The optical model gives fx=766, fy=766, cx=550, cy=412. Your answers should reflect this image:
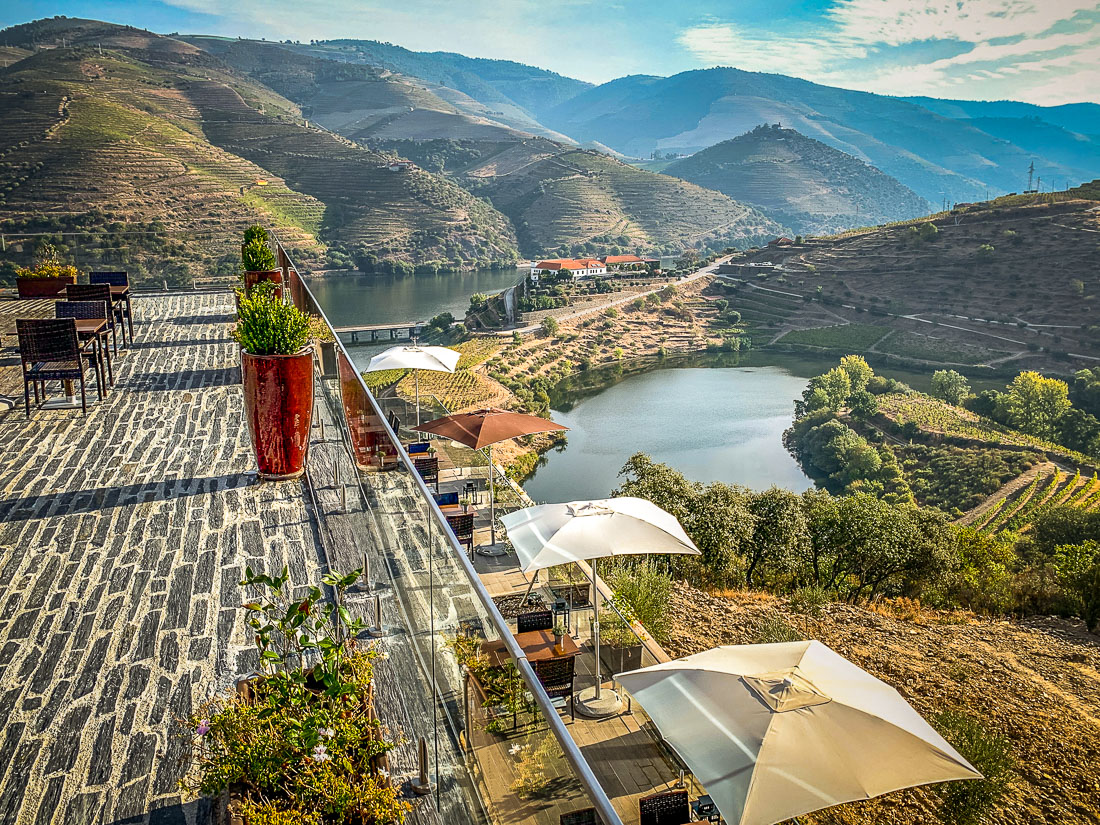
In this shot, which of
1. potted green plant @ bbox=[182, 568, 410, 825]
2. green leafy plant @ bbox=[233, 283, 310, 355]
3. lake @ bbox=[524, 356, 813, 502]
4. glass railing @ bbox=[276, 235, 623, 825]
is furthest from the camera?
lake @ bbox=[524, 356, 813, 502]

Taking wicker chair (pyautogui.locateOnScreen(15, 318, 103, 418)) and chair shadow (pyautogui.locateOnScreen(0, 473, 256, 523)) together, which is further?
wicker chair (pyautogui.locateOnScreen(15, 318, 103, 418))

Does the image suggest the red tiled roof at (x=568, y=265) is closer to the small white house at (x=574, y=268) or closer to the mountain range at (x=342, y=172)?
the small white house at (x=574, y=268)

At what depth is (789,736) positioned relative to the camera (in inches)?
153

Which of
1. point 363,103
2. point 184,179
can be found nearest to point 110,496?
point 184,179

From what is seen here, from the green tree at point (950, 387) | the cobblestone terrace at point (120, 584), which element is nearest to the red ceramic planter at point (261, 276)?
the cobblestone terrace at point (120, 584)

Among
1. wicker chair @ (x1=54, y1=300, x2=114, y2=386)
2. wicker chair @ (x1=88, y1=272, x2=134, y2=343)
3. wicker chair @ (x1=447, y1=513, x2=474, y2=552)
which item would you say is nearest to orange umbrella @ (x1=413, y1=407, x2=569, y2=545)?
wicker chair @ (x1=447, y1=513, x2=474, y2=552)

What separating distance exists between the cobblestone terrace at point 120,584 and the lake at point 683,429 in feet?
97.8

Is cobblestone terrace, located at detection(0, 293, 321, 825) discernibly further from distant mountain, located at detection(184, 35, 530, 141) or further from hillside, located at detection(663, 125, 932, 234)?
hillside, located at detection(663, 125, 932, 234)

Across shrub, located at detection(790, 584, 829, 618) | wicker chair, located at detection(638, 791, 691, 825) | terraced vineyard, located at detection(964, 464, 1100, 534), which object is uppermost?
wicker chair, located at detection(638, 791, 691, 825)

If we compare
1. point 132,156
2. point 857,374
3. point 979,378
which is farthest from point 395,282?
point 979,378

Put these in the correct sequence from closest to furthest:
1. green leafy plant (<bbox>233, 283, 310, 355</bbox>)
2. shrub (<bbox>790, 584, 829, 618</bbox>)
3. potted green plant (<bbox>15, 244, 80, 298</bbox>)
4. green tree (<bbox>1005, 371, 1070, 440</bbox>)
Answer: green leafy plant (<bbox>233, 283, 310, 355</bbox>)
potted green plant (<bbox>15, 244, 80, 298</bbox>)
shrub (<bbox>790, 584, 829, 618</bbox>)
green tree (<bbox>1005, 371, 1070, 440</bbox>)

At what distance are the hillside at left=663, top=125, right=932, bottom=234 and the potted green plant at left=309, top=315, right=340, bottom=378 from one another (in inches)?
6353

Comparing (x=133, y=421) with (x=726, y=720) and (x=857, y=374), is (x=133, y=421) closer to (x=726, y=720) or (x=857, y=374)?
(x=726, y=720)

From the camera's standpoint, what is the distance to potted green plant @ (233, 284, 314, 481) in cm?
435
